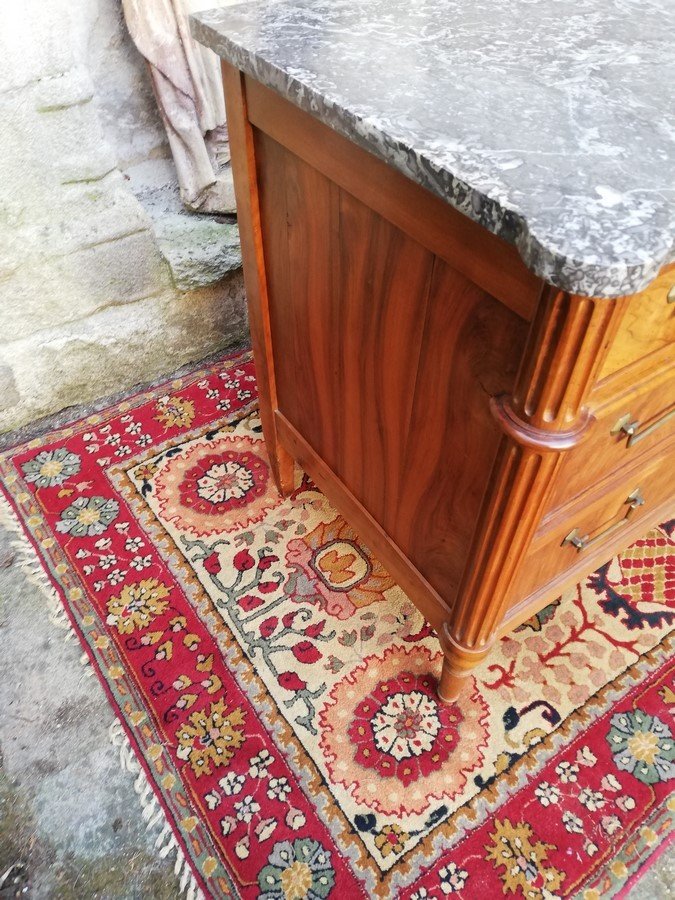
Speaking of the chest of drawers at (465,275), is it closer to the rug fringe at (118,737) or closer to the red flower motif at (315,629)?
the red flower motif at (315,629)

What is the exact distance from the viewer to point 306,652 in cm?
122

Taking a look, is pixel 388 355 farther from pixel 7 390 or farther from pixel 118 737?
pixel 7 390

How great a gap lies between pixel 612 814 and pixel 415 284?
2.98ft

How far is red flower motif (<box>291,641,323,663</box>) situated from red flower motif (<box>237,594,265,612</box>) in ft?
0.40

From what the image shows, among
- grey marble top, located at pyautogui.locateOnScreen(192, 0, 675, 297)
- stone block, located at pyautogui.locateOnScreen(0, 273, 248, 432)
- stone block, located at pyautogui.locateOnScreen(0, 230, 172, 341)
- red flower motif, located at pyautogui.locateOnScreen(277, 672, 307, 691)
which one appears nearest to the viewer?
grey marble top, located at pyautogui.locateOnScreen(192, 0, 675, 297)

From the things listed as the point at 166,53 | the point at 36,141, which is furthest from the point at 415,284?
the point at 166,53

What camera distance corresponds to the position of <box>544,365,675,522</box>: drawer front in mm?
787

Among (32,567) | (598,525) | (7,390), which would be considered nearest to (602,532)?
(598,525)

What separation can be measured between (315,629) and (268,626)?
0.09 m

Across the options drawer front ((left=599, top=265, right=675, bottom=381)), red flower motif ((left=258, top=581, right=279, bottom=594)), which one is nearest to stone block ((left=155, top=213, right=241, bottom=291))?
A: red flower motif ((left=258, top=581, right=279, bottom=594))

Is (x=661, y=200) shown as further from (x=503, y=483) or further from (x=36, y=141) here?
(x=36, y=141)

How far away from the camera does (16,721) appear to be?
1.13 meters

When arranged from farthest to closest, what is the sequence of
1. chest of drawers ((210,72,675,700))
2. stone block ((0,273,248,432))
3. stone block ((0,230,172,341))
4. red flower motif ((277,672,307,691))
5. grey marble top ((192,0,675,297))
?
stone block ((0,273,248,432)) → stone block ((0,230,172,341)) → red flower motif ((277,672,307,691)) → chest of drawers ((210,72,675,700)) → grey marble top ((192,0,675,297))

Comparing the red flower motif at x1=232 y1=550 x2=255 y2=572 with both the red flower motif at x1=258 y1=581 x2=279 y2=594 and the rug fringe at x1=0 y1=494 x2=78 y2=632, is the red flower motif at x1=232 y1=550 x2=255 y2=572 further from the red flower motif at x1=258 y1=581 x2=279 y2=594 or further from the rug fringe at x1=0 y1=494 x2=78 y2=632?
the rug fringe at x1=0 y1=494 x2=78 y2=632
